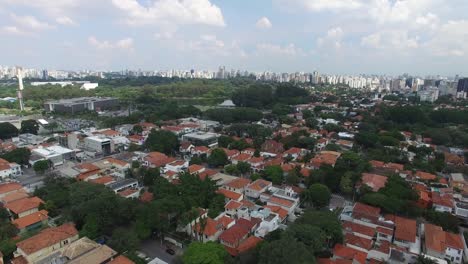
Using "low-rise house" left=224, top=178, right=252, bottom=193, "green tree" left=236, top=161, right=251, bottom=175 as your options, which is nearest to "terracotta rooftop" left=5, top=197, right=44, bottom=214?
"low-rise house" left=224, top=178, right=252, bottom=193

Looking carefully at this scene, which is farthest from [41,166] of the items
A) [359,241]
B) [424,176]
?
[424,176]

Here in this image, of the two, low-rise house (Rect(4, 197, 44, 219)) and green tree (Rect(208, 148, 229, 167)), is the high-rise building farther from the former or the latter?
low-rise house (Rect(4, 197, 44, 219))

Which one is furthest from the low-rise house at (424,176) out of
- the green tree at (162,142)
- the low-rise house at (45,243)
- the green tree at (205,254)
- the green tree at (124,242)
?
the low-rise house at (45,243)

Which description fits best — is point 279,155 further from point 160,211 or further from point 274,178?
point 160,211

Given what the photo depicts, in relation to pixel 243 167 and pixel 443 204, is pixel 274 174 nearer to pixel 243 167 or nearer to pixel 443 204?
pixel 243 167

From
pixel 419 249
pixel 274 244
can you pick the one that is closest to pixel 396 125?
pixel 419 249

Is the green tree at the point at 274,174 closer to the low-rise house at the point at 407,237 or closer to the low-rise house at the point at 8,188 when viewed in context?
the low-rise house at the point at 407,237
